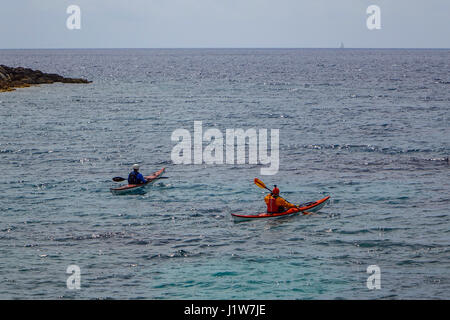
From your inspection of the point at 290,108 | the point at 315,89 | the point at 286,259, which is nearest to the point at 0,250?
the point at 286,259

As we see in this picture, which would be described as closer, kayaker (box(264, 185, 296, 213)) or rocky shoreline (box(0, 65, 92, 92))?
kayaker (box(264, 185, 296, 213))

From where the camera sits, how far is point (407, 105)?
76.1 metres

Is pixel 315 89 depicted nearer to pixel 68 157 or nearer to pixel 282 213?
pixel 68 157

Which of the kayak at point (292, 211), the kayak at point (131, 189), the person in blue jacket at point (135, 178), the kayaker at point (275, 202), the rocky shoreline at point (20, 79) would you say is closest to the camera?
the kayak at point (292, 211)

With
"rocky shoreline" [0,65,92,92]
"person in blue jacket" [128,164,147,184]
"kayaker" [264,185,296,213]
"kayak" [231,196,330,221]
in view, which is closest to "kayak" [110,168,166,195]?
"person in blue jacket" [128,164,147,184]

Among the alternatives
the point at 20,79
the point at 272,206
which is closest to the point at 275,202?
the point at 272,206

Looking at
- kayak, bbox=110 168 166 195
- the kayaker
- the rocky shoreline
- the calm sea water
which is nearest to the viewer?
the calm sea water

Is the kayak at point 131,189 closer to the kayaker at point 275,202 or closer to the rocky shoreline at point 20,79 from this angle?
the kayaker at point 275,202

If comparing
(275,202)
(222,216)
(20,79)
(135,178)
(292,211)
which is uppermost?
(20,79)

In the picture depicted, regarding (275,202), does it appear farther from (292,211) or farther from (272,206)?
(292,211)

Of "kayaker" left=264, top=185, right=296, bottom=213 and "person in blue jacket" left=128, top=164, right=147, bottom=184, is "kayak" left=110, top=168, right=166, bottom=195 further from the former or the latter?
"kayaker" left=264, top=185, right=296, bottom=213

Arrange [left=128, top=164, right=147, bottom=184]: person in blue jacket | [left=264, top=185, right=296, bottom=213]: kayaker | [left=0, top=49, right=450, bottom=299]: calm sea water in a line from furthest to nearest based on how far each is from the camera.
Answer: [left=128, top=164, right=147, bottom=184]: person in blue jacket
[left=264, top=185, right=296, bottom=213]: kayaker
[left=0, top=49, right=450, bottom=299]: calm sea water

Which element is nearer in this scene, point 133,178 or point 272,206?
point 272,206

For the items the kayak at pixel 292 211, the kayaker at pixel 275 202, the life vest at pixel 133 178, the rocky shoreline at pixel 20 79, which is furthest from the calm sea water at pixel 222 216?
the rocky shoreline at pixel 20 79
